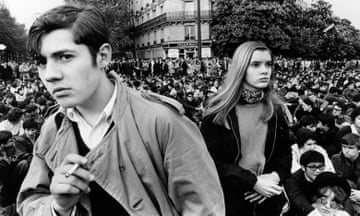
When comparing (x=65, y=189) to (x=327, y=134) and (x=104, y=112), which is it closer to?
(x=104, y=112)

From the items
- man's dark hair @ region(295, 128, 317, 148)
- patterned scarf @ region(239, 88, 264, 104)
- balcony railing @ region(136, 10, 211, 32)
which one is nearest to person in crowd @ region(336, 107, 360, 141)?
man's dark hair @ region(295, 128, 317, 148)

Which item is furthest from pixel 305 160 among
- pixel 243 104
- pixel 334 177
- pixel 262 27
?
pixel 262 27

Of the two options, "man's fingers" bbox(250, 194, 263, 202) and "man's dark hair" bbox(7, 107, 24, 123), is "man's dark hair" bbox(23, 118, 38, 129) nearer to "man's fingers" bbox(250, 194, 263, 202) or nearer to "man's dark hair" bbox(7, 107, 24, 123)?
"man's dark hair" bbox(7, 107, 24, 123)

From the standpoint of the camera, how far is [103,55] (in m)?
1.53

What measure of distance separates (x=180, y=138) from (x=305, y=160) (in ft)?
11.1

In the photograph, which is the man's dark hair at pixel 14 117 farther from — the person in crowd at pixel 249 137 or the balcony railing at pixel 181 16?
the balcony railing at pixel 181 16

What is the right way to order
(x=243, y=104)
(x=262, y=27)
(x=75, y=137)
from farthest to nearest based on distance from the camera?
(x=262, y=27), (x=243, y=104), (x=75, y=137)

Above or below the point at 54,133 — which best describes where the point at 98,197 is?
below

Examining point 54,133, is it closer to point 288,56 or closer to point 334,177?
point 334,177

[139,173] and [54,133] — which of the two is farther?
[54,133]

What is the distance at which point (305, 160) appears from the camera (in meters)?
4.48

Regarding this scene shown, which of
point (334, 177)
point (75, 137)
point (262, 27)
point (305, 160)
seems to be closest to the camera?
point (75, 137)

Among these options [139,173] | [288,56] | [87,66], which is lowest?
[288,56]

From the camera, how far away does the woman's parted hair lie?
9.00ft
